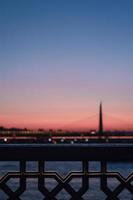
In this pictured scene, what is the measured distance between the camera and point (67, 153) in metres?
4.41

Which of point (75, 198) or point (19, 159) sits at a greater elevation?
point (19, 159)

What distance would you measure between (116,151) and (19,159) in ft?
3.17

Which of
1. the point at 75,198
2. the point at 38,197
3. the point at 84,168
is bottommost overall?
the point at 38,197

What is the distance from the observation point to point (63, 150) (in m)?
4.42

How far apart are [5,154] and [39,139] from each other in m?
115

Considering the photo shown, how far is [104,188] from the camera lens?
475 cm

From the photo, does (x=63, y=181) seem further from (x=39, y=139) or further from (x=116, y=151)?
(x=39, y=139)

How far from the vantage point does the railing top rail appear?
443cm

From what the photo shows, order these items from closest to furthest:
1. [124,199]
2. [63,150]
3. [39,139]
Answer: [63,150], [124,199], [39,139]

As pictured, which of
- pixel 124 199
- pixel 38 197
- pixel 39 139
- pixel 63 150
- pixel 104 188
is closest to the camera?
pixel 63 150

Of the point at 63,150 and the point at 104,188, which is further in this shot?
the point at 104,188

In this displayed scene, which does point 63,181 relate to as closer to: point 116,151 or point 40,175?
point 40,175

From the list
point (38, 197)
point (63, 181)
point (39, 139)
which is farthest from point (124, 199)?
point (39, 139)

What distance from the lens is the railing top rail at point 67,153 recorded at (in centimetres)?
443
